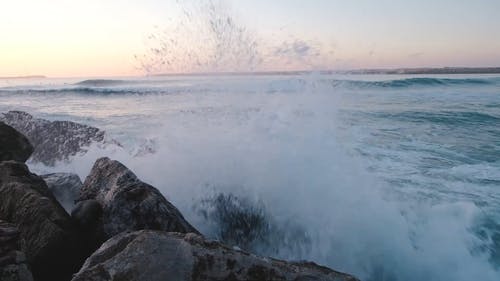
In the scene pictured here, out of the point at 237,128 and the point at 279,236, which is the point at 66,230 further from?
the point at 237,128

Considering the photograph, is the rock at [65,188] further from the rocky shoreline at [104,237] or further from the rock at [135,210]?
the rock at [135,210]

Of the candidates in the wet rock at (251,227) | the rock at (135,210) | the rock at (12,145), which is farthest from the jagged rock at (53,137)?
the rock at (135,210)

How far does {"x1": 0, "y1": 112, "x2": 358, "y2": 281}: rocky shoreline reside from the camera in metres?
2.20

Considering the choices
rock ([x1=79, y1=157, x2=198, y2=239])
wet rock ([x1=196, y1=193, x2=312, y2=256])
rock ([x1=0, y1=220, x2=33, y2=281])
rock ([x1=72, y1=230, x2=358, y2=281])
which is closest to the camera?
rock ([x1=72, y1=230, x2=358, y2=281])

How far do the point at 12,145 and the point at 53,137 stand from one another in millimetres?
2748

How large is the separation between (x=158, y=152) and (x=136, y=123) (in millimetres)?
6945

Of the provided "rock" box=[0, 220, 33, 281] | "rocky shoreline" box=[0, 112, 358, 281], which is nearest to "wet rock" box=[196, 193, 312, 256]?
"rocky shoreline" box=[0, 112, 358, 281]

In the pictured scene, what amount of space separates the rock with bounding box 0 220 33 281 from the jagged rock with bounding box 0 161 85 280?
594 mm

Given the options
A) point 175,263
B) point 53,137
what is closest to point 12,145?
point 53,137

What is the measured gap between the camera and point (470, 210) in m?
5.07

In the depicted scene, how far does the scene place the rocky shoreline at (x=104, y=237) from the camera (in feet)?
7.21

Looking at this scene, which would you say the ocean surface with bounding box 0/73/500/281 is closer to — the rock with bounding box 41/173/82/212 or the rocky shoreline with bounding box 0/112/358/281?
the rock with bounding box 41/173/82/212

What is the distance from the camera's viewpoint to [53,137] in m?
7.92

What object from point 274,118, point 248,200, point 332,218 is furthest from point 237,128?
point 332,218
